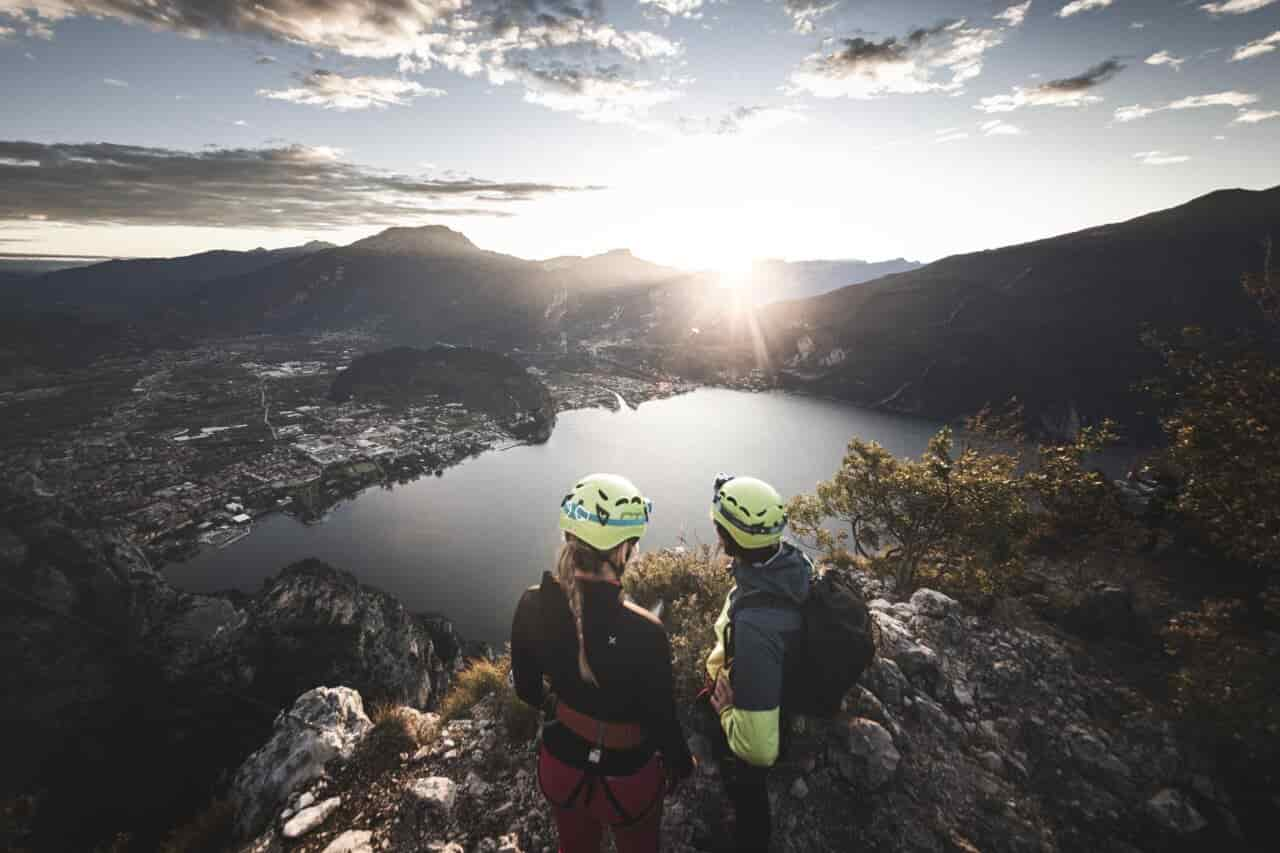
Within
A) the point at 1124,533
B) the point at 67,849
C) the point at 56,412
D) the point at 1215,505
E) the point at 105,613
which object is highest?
the point at 1215,505

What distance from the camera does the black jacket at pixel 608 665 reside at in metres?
3.41

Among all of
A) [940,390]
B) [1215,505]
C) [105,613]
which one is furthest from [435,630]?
[940,390]

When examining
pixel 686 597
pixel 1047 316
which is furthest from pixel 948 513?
pixel 1047 316

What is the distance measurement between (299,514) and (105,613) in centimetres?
4771

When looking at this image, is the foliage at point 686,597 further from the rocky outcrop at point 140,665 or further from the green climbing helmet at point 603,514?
the rocky outcrop at point 140,665

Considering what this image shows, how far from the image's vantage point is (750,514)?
4297mm

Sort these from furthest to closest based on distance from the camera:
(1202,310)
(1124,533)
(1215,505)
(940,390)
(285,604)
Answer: (940,390) → (1202,310) → (285,604) → (1124,533) → (1215,505)

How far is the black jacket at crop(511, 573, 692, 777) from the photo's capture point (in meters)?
3.41

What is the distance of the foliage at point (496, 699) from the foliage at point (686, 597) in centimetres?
234

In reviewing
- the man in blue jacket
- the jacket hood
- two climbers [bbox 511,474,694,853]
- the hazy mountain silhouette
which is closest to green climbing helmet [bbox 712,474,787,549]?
the man in blue jacket

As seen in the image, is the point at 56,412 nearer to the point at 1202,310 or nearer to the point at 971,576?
the point at 971,576

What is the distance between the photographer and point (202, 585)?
63.0 meters

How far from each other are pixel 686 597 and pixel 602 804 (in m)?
5.85

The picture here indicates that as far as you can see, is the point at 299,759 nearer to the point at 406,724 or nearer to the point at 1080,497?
the point at 406,724
